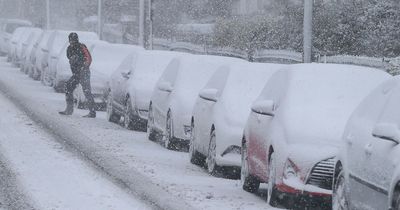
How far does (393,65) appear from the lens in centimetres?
2111

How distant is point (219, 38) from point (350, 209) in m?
34.5

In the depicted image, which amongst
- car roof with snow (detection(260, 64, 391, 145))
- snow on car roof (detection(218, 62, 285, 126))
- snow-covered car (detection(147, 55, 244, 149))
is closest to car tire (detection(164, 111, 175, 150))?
snow-covered car (detection(147, 55, 244, 149))

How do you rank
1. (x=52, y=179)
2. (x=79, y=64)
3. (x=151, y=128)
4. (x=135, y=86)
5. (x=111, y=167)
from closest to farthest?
(x=52, y=179) < (x=111, y=167) < (x=151, y=128) < (x=135, y=86) < (x=79, y=64)

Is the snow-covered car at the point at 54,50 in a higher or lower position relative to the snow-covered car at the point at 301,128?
lower

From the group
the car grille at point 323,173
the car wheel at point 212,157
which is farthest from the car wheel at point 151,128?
the car grille at point 323,173

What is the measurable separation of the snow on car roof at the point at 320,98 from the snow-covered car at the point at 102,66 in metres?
12.5

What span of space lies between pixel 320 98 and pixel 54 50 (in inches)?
872

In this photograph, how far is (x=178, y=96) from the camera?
18.0 meters

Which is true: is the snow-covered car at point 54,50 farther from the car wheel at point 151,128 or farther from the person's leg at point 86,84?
the car wheel at point 151,128

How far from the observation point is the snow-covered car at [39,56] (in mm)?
36134

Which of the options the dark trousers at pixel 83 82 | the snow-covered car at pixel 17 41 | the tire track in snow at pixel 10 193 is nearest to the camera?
the tire track in snow at pixel 10 193

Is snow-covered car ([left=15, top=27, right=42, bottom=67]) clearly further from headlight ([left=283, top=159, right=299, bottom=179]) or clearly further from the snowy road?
headlight ([left=283, top=159, right=299, bottom=179])

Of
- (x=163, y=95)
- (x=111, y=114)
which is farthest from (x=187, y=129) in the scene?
(x=111, y=114)

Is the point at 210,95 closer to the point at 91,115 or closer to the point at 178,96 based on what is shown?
the point at 178,96
